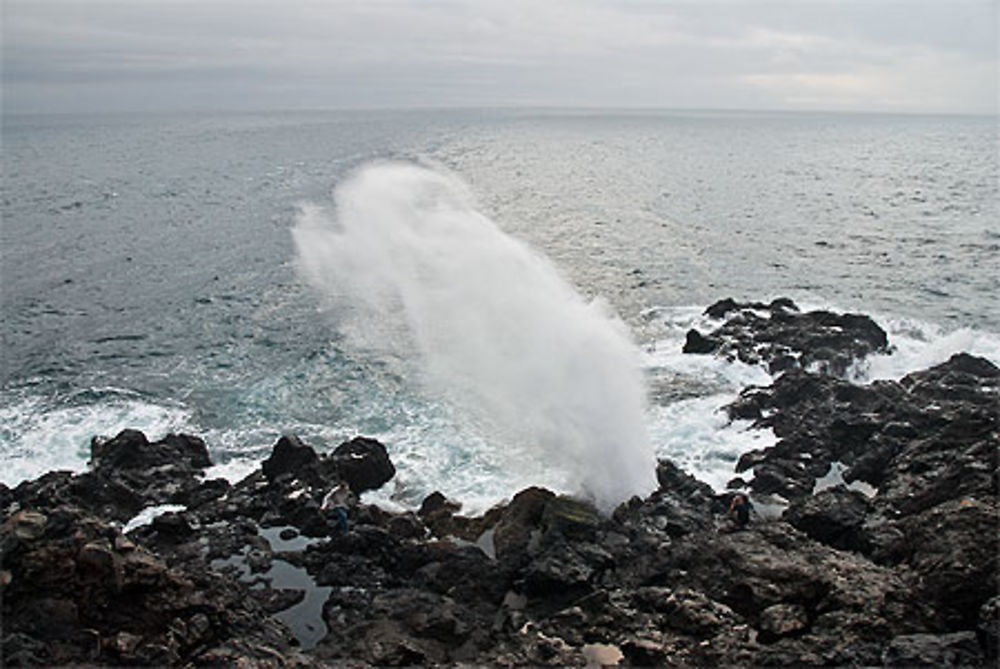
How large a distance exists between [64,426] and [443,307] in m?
21.8

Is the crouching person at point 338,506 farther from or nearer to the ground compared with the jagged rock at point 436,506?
farther from the ground

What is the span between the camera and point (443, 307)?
46719 mm

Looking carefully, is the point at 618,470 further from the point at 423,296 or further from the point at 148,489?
the point at 423,296

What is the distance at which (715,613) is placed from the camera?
18547mm

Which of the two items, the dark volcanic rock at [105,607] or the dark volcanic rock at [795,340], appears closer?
the dark volcanic rock at [105,607]

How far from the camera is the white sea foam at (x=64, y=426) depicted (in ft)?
97.9

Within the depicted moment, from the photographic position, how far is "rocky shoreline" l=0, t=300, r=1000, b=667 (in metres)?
16.8

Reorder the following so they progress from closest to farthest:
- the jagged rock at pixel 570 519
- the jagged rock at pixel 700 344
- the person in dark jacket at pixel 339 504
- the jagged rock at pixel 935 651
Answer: the jagged rock at pixel 935 651, the jagged rock at pixel 570 519, the person in dark jacket at pixel 339 504, the jagged rock at pixel 700 344

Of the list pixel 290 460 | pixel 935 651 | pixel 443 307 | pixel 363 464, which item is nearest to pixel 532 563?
pixel 363 464

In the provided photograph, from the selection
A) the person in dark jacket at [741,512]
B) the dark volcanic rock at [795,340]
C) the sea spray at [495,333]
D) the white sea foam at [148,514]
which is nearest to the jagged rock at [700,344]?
the dark volcanic rock at [795,340]

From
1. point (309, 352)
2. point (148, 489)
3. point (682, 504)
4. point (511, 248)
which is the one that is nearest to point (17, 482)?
point (148, 489)

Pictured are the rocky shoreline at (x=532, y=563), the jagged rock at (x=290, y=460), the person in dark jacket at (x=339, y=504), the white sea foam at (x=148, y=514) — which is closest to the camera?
the rocky shoreline at (x=532, y=563)

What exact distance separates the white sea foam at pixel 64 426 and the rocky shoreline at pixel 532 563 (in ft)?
7.67

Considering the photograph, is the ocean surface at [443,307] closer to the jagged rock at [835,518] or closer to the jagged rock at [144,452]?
the jagged rock at [144,452]
